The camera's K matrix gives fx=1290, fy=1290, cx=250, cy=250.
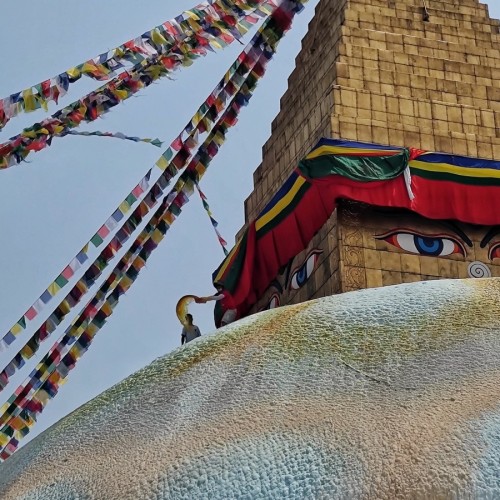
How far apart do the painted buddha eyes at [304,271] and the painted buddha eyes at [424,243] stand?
62 cm

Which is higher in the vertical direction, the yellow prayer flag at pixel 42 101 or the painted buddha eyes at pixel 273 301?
the yellow prayer flag at pixel 42 101

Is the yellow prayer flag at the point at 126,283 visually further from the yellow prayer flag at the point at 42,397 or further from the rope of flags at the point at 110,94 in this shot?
the rope of flags at the point at 110,94

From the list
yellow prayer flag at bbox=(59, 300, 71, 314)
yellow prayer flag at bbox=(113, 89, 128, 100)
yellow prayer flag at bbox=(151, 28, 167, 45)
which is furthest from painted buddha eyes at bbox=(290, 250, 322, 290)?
yellow prayer flag at bbox=(151, 28, 167, 45)

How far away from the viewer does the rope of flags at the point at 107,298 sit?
412 inches

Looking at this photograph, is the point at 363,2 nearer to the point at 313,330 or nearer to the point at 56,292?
the point at 56,292

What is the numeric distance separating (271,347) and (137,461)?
0.94 metres

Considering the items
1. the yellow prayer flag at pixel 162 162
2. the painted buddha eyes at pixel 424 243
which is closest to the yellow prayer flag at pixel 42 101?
the yellow prayer flag at pixel 162 162

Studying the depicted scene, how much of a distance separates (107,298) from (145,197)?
991mm

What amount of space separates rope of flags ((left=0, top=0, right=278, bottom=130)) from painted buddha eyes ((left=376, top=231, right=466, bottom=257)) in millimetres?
2859

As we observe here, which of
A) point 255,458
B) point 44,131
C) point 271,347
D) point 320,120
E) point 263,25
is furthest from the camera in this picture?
point 320,120

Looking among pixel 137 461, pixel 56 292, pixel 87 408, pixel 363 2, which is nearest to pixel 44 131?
pixel 56 292

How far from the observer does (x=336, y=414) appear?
5.28 m

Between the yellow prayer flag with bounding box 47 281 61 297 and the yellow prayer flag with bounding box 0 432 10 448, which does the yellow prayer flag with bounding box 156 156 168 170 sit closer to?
the yellow prayer flag with bounding box 47 281 61 297

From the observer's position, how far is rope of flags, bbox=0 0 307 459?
412 inches
